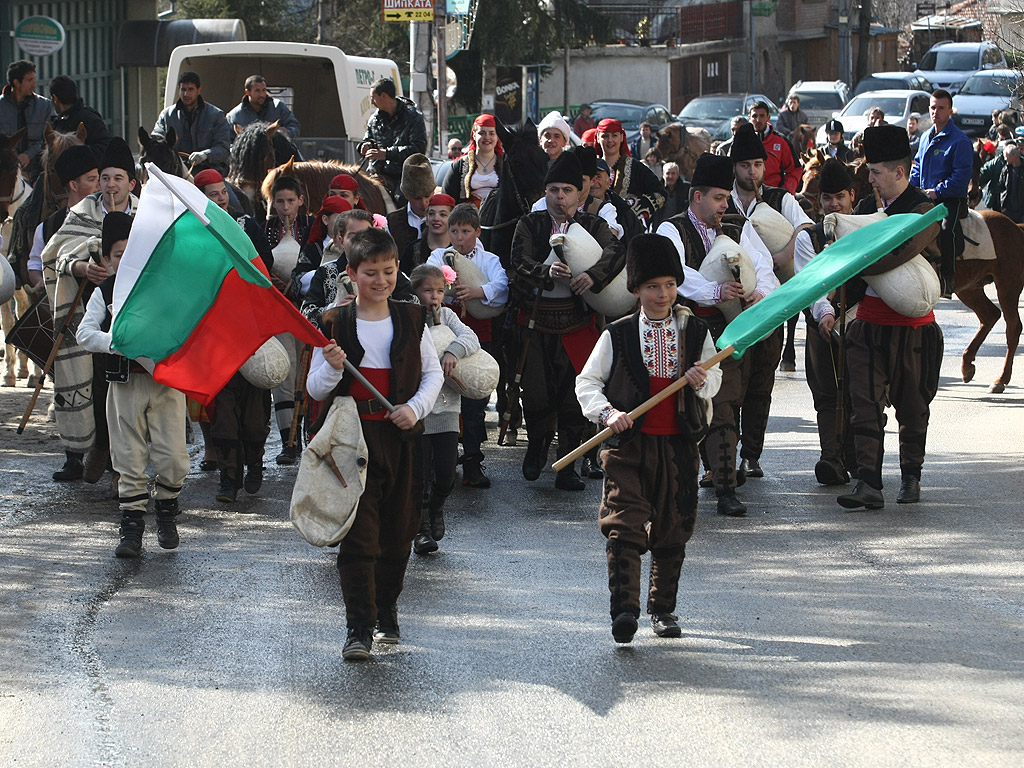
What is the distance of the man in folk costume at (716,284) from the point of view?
28.1 feet

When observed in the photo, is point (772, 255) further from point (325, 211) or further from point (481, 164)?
point (481, 164)

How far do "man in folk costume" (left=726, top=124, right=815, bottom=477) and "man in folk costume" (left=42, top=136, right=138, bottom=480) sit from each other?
3553 mm

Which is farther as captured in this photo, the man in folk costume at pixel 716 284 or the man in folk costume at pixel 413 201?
the man in folk costume at pixel 413 201

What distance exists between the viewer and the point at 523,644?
20.3ft

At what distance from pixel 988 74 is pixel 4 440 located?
31722 mm

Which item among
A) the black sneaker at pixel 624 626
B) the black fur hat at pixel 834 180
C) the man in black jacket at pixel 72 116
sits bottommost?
the black sneaker at pixel 624 626

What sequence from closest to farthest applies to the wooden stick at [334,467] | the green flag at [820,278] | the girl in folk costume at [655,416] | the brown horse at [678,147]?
the wooden stick at [334,467] < the girl in folk costume at [655,416] < the green flag at [820,278] < the brown horse at [678,147]

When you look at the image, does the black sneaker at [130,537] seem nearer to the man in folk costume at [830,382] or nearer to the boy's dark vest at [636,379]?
the boy's dark vest at [636,379]

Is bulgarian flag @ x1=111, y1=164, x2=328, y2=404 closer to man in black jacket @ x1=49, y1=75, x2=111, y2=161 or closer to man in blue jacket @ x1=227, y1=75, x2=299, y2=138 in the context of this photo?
man in black jacket @ x1=49, y1=75, x2=111, y2=161

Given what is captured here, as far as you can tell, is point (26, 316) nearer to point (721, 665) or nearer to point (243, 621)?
point (243, 621)

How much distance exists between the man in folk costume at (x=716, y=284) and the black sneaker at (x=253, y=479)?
8.63 feet

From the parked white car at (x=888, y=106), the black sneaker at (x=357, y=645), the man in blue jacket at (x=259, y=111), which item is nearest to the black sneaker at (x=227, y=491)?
the black sneaker at (x=357, y=645)

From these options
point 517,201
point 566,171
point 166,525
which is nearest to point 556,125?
point 517,201

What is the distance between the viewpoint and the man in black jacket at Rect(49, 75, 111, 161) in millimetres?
12070
